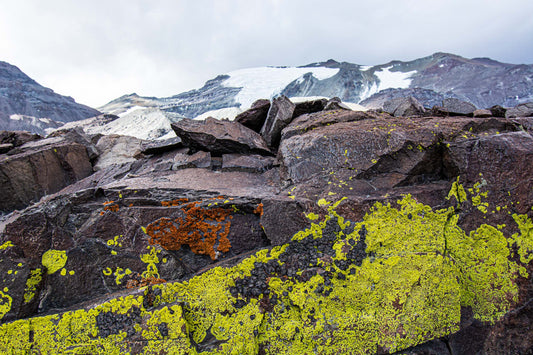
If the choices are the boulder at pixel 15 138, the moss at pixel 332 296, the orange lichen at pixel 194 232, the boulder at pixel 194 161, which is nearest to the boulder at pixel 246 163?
the boulder at pixel 194 161

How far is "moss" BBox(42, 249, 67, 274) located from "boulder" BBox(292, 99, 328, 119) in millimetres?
5102

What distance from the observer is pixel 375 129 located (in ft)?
14.3

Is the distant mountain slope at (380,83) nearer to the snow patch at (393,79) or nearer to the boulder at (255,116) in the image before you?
the snow patch at (393,79)

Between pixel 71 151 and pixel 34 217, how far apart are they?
5736mm

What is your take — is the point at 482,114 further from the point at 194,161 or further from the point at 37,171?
the point at 37,171

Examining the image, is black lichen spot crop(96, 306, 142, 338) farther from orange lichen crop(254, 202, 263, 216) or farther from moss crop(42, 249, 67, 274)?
orange lichen crop(254, 202, 263, 216)

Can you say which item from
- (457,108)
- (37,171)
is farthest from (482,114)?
(37,171)

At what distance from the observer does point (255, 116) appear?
6.89m

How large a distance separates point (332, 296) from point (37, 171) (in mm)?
7916

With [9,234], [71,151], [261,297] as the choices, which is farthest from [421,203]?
[71,151]

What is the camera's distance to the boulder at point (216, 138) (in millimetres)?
5643

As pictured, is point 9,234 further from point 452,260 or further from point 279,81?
point 279,81

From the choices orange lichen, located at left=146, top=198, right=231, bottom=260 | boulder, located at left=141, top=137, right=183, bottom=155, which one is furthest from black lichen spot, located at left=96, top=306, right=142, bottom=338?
boulder, located at left=141, top=137, right=183, bottom=155

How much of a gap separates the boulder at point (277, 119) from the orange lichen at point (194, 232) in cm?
320
